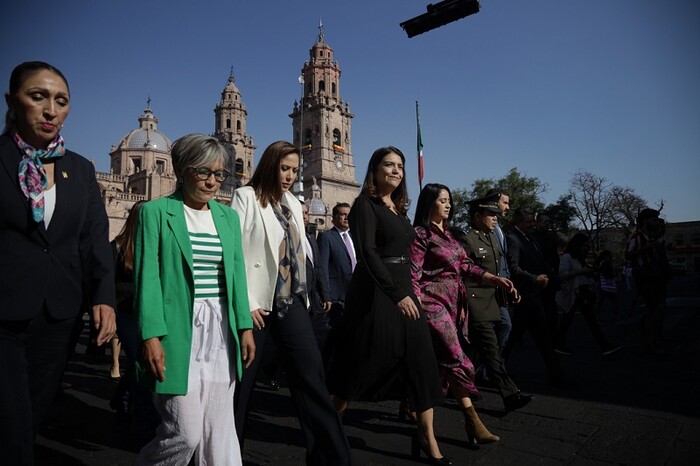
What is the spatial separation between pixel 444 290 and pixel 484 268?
1.11 meters

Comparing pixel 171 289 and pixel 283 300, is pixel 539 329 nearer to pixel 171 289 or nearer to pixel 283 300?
pixel 283 300

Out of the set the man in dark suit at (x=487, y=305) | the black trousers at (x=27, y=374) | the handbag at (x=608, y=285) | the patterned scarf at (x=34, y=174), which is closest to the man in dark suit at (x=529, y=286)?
the man in dark suit at (x=487, y=305)

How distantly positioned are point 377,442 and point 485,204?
2672 mm

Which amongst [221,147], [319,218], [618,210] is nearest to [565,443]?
[221,147]

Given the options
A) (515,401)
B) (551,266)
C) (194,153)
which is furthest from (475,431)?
(551,266)

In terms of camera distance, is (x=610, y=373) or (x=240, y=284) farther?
(x=610, y=373)

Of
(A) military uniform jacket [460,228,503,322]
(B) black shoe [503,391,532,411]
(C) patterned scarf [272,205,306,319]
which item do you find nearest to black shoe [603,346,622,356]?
(A) military uniform jacket [460,228,503,322]

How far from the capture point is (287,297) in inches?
116

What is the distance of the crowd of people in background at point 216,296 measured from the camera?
6.54 ft

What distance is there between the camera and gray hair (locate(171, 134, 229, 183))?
8.00 feet

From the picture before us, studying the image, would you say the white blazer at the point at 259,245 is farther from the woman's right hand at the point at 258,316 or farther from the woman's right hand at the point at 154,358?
the woman's right hand at the point at 154,358

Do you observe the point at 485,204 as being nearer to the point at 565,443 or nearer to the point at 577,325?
the point at 565,443

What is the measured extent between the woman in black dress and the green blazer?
105 centimetres

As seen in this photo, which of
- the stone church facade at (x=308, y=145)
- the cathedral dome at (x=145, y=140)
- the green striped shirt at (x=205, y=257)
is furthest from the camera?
the cathedral dome at (x=145, y=140)
